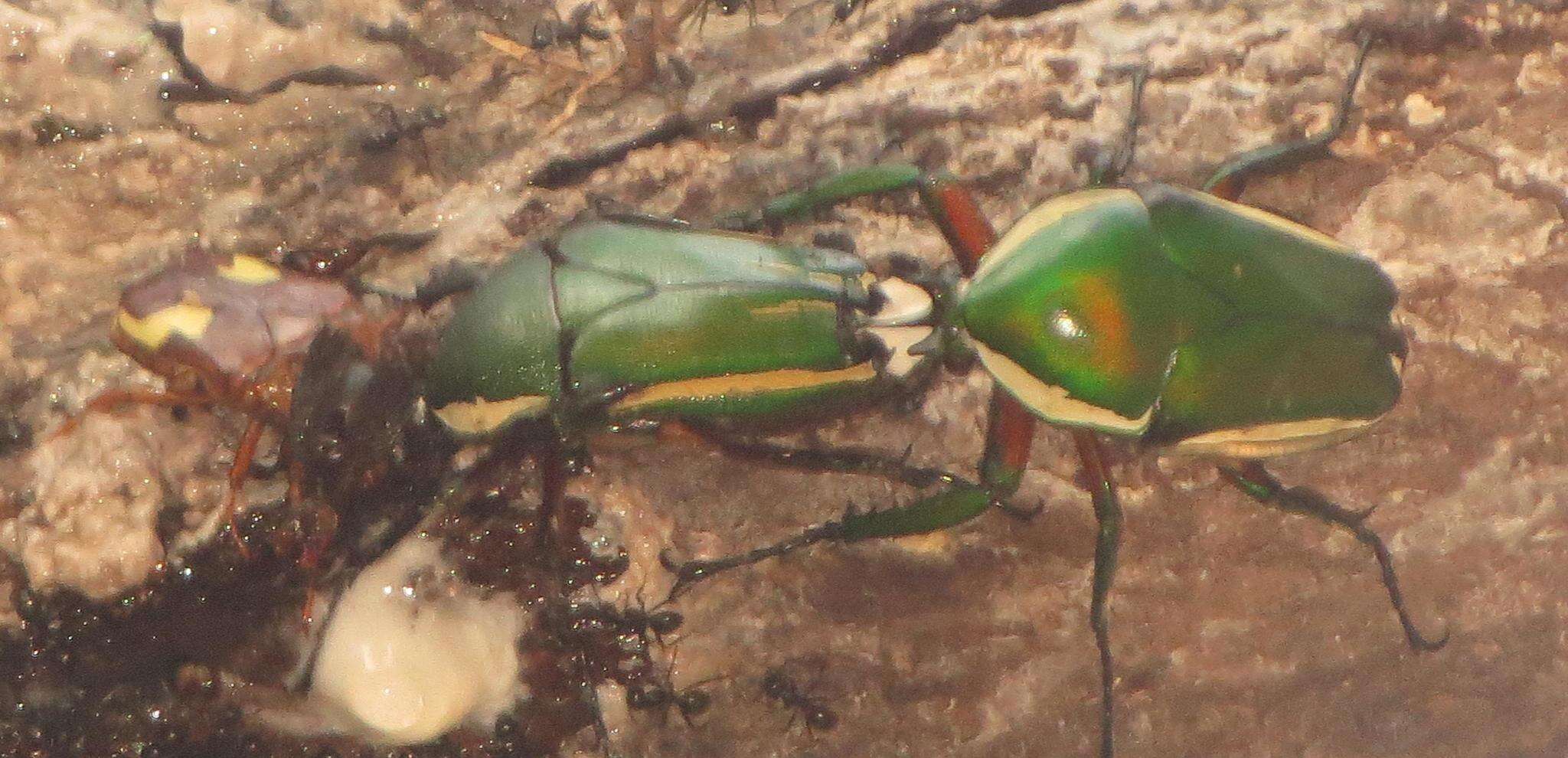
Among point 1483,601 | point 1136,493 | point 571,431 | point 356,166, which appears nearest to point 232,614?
point 571,431

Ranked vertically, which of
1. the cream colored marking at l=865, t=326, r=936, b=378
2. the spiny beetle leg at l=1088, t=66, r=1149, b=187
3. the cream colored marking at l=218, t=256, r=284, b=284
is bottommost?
the cream colored marking at l=865, t=326, r=936, b=378

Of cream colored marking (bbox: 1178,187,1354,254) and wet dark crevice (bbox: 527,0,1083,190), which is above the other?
wet dark crevice (bbox: 527,0,1083,190)

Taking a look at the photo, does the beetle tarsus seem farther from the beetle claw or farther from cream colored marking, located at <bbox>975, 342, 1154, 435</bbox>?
cream colored marking, located at <bbox>975, 342, 1154, 435</bbox>

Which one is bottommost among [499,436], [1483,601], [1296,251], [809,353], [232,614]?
[1483,601]

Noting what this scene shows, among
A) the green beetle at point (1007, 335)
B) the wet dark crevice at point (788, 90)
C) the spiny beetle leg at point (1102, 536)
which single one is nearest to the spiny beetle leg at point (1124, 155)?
the green beetle at point (1007, 335)

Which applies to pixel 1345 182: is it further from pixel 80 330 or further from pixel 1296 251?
pixel 80 330

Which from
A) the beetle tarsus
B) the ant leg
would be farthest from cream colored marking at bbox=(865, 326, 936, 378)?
the beetle tarsus
